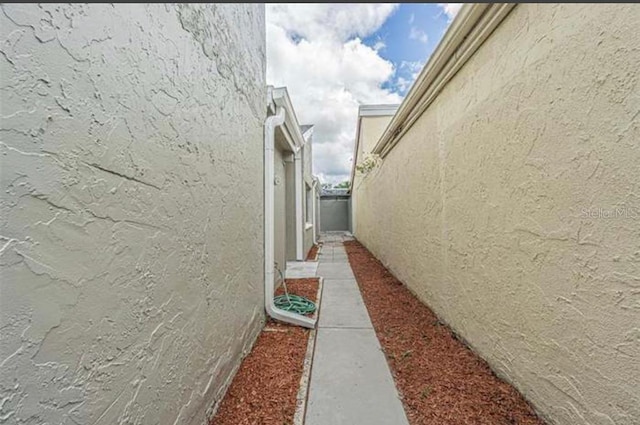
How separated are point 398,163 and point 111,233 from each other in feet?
19.6

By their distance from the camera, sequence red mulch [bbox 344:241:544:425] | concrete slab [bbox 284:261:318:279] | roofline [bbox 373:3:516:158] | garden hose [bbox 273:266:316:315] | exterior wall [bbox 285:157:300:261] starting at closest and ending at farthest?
red mulch [bbox 344:241:544:425]
roofline [bbox 373:3:516:158]
garden hose [bbox 273:266:316:315]
concrete slab [bbox 284:261:318:279]
exterior wall [bbox 285:157:300:261]

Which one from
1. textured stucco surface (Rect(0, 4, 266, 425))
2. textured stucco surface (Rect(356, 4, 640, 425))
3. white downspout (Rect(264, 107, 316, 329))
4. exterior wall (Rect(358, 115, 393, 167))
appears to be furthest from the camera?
exterior wall (Rect(358, 115, 393, 167))

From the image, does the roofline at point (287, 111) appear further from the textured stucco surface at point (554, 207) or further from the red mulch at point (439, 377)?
the red mulch at point (439, 377)

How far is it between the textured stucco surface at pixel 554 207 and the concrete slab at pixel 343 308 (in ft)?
4.55

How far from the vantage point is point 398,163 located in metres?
6.46

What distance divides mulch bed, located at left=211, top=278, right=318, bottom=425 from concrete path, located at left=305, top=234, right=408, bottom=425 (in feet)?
0.63

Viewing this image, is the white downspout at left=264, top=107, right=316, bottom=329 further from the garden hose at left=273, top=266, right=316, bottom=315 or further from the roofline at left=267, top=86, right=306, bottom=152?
the roofline at left=267, top=86, right=306, bottom=152

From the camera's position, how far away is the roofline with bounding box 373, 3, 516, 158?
8.63 ft

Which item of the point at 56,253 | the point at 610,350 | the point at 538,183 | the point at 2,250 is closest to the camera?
the point at 2,250

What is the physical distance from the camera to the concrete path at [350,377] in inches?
89.8

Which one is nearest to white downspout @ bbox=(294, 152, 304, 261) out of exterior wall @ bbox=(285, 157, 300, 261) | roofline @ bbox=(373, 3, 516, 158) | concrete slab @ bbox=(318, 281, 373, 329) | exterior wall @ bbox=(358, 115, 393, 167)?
exterior wall @ bbox=(285, 157, 300, 261)

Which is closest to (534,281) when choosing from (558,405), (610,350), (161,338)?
(610,350)

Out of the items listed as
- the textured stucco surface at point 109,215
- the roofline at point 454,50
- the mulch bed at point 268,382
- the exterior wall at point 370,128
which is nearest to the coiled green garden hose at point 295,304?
the mulch bed at point 268,382

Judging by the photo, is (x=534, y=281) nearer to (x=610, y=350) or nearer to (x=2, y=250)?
(x=610, y=350)
